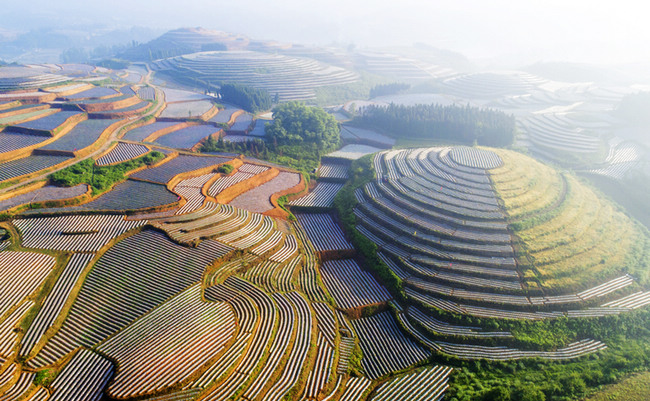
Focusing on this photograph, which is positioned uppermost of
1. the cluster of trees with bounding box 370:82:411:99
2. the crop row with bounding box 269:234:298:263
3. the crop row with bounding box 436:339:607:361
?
the cluster of trees with bounding box 370:82:411:99

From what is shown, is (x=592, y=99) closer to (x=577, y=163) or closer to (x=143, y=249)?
(x=577, y=163)

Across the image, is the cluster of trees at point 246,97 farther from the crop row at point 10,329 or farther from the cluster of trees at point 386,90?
the crop row at point 10,329

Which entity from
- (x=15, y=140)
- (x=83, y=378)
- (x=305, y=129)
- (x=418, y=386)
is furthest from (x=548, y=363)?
(x=15, y=140)

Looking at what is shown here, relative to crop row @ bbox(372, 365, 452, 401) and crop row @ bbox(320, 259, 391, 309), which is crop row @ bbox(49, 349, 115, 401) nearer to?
crop row @ bbox(372, 365, 452, 401)

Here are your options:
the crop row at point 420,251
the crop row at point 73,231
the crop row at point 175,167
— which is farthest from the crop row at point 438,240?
the crop row at point 175,167

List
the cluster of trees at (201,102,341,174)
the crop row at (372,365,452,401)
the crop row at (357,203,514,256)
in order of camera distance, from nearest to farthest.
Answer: the crop row at (372,365,452,401) < the crop row at (357,203,514,256) < the cluster of trees at (201,102,341,174)

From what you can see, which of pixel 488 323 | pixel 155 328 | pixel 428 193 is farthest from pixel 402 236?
pixel 155 328

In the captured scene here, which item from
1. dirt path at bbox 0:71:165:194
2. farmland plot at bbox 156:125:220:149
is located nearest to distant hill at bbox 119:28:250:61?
dirt path at bbox 0:71:165:194

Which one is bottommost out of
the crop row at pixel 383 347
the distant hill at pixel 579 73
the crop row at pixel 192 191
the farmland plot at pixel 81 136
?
the crop row at pixel 383 347
